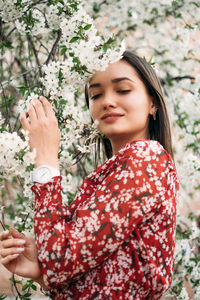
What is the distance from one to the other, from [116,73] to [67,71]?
8.9 inches

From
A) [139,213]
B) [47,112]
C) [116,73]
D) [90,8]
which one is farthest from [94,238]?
[90,8]

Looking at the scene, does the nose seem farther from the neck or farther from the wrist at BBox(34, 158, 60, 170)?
the wrist at BBox(34, 158, 60, 170)

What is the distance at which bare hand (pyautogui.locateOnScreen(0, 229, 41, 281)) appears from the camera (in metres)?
1.18

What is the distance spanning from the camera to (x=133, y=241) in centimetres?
121

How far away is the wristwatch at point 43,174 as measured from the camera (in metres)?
1.20

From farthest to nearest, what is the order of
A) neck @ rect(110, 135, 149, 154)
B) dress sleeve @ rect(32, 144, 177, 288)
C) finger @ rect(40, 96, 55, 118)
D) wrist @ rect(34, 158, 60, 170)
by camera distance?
neck @ rect(110, 135, 149, 154) → finger @ rect(40, 96, 55, 118) → wrist @ rect(34, 158, 60, 170) → dress sleeve @ rect(32, 144, 177, 288)

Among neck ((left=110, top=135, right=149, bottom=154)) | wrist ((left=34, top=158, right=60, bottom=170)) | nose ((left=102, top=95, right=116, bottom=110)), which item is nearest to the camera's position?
wrist ((left=34, top=158, right=60, bottom=170))

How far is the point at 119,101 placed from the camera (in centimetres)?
147

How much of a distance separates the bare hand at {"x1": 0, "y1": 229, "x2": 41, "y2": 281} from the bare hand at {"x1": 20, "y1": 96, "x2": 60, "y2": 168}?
0.28 metres

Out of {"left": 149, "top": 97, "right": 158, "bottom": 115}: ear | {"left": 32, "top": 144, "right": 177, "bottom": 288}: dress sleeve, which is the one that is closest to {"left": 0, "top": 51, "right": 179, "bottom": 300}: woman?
{"left": 32, "top": 144, "right": 177, "bottom": 288}: dress sleeve

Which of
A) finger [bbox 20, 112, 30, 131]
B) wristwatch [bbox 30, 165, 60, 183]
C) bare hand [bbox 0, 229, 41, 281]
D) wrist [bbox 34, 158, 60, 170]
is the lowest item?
bare hand [bbox 0, 229, 41, 281]

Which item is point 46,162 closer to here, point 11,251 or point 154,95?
point 11,251

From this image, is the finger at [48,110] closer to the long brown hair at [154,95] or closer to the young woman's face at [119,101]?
the young woman's face at [119,101]

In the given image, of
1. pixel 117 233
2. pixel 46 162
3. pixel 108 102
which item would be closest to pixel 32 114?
pixel 46 162
